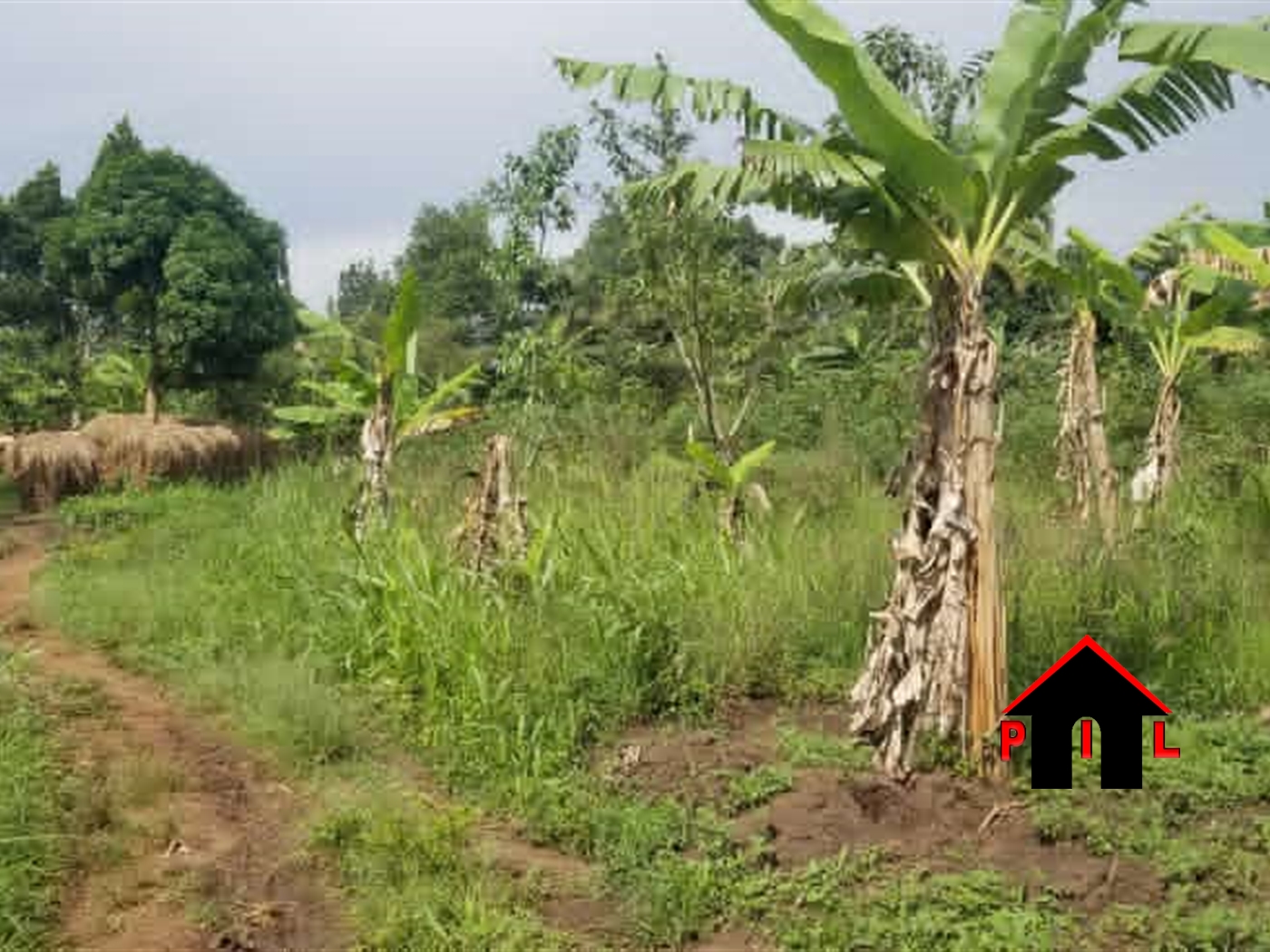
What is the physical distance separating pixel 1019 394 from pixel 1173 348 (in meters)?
4.06

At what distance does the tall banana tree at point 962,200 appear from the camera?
4871 millimetres

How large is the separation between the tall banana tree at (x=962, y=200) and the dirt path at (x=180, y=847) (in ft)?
7.98

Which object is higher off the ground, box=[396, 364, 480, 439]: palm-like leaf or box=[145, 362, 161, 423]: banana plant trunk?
box=[145, 362, 161, 423]: banana plant trunk

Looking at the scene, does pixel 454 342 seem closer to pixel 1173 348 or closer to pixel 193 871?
pixel 1173 348

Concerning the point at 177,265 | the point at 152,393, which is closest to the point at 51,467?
the point at 152,393

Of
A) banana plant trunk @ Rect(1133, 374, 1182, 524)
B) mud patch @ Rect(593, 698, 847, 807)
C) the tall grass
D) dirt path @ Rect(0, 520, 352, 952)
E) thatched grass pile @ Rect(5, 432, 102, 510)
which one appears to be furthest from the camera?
thatched grass pile @ Rect(5, 432, 102, 510)

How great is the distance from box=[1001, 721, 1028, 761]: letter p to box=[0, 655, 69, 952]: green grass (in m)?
3.59

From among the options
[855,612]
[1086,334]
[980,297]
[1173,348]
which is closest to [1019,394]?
[1173,348]

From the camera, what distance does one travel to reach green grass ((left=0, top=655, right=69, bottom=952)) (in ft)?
13.5

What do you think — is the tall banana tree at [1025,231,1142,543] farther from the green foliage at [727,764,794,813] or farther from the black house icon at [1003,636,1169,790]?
the green foliage at [727,764,794,813]

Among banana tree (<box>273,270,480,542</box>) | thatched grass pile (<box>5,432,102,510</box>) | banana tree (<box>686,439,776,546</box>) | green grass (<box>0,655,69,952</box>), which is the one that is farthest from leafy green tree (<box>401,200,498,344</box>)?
green grass (<box>0,655,69,952</box>)

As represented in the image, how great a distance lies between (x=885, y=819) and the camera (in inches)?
182

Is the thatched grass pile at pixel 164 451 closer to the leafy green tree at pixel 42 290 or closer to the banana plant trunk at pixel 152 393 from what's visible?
the banana plant trunk at pixel 152 393

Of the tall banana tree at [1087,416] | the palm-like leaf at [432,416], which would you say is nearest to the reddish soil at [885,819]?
the tall banana tree at [1087,416]
